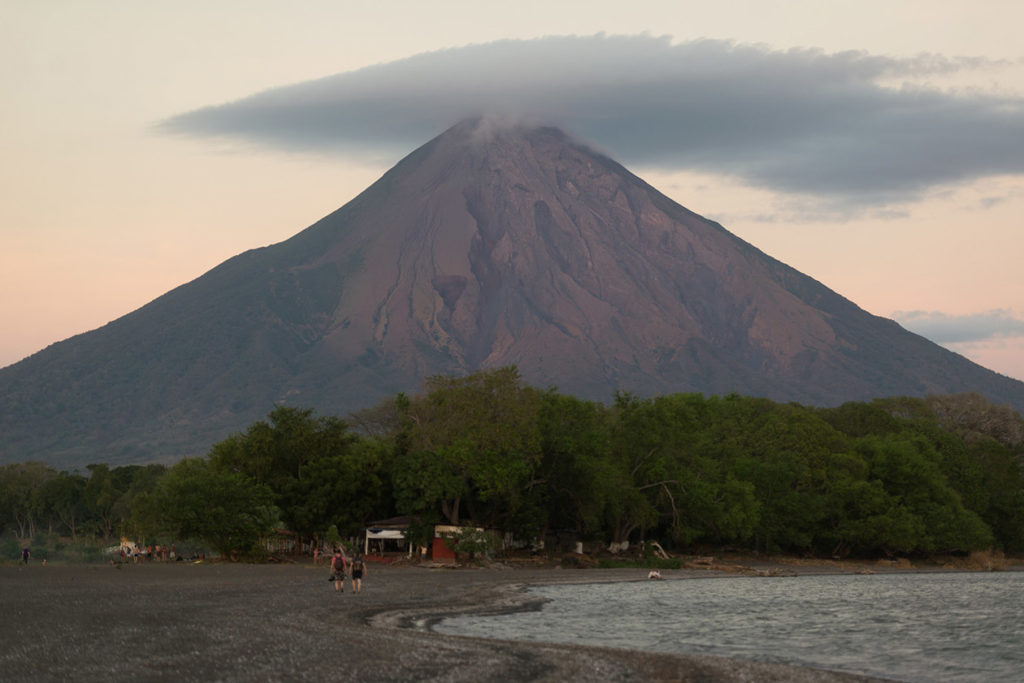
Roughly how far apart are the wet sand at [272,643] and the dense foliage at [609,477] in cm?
2333

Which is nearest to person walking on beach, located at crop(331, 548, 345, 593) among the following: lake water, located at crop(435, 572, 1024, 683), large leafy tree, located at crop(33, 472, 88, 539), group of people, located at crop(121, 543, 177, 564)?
lake water, located at crop(435, 572, 1024, 683)

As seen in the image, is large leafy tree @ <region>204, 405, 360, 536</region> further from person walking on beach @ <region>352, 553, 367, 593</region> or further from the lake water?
person walking on beach @ <region>352, 553, 367, 593</region>

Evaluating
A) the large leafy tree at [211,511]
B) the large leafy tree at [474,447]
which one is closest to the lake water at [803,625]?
the large leafy tree at [474,447]

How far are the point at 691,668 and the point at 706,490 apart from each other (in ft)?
191

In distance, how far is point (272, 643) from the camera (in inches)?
1182

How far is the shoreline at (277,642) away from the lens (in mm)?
25047

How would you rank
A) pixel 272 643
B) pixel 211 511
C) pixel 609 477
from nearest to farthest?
1. pixel 272 643
2. pixel 211 511
3. pixel 609 477

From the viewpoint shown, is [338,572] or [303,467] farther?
[303,467]

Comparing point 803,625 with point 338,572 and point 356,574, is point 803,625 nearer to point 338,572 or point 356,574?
point 356,574

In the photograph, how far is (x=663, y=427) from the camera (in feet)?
290

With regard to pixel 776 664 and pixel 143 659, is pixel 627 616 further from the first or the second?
pixel 143 659

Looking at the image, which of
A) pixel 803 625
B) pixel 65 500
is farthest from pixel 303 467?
pixel 65 500

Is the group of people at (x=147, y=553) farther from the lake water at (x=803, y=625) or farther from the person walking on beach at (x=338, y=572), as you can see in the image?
the person walking on beach at (x=338, y=572)

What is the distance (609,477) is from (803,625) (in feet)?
121
